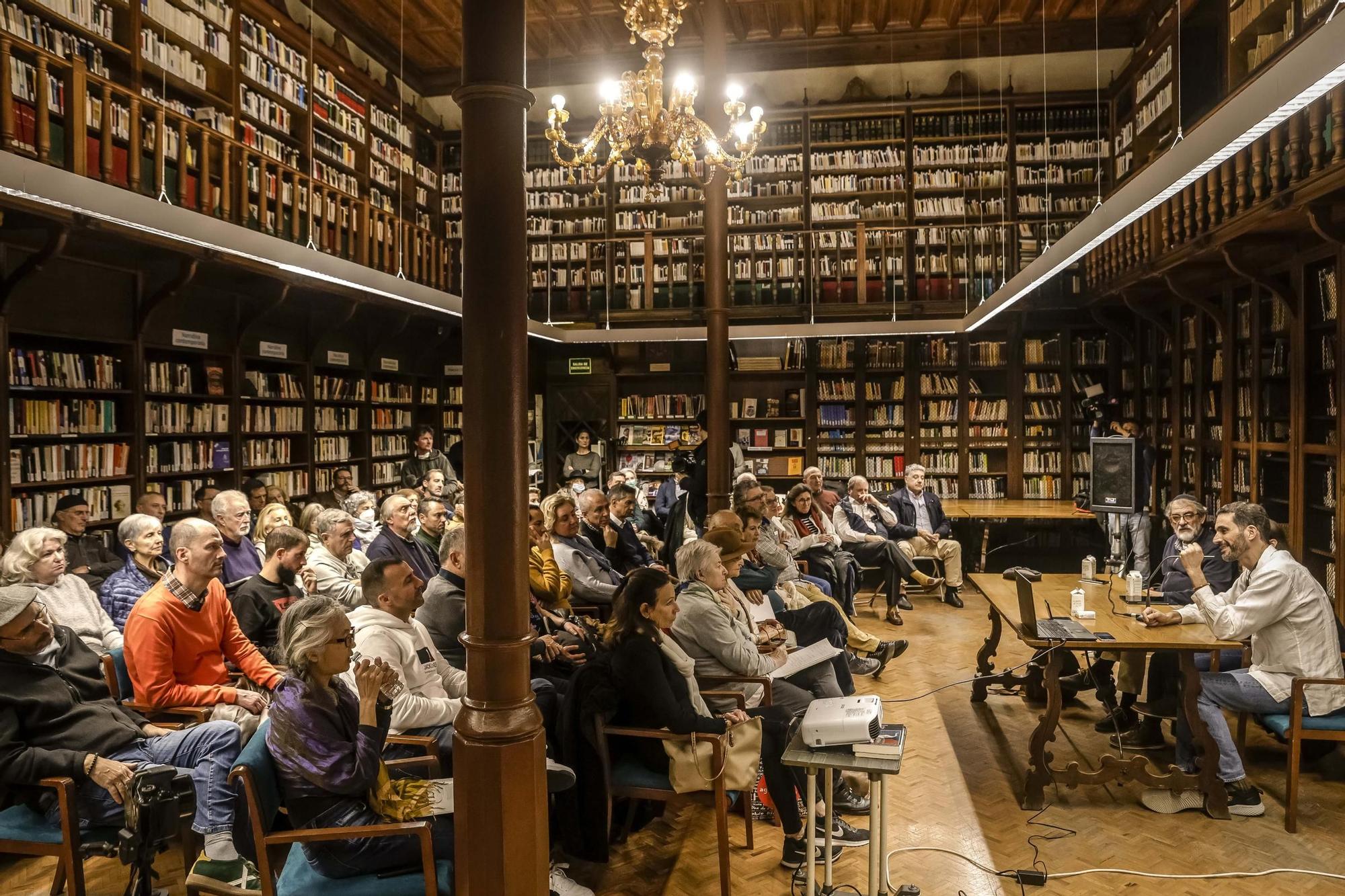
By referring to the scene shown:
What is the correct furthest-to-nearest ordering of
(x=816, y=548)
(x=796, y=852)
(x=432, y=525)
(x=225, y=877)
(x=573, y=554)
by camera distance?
(x=816, y=548), (x=432, y=525), (x=573, y=554), (x=796, y=852), (x=225, y=877)

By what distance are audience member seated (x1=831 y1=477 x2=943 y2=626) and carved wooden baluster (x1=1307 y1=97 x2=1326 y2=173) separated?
3.90 metres

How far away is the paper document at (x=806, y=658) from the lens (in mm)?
3895

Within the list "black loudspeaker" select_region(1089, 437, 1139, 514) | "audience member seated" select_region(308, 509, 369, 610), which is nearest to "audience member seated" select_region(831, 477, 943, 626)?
"black loudspeaker" select_region(1089, 437, 1139, 514)

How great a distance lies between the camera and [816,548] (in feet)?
22.5

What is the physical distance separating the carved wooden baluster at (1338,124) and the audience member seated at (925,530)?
421 centimetres

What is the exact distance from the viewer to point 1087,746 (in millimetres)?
4191

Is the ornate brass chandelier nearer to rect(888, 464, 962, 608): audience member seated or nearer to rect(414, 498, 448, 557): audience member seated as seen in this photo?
rect(414, 498, 448, 557): audience member seated

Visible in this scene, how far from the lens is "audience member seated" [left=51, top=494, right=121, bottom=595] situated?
16.4 ft

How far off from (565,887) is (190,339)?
220 inches

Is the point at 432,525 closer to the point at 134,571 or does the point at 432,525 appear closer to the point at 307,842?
the point at 134,571

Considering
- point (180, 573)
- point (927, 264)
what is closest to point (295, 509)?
point (180, 573)

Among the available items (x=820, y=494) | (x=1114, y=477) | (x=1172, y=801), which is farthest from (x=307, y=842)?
(x=820, y=494)

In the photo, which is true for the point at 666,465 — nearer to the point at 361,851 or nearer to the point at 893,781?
the point at 893,781

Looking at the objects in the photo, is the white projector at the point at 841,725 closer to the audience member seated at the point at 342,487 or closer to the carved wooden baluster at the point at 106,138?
the carved wooden baluster at the point at 106,138
